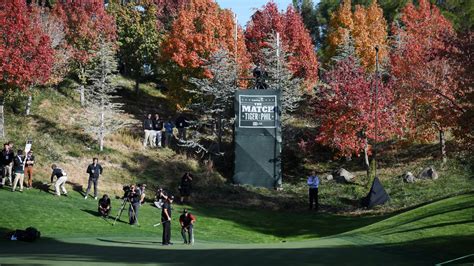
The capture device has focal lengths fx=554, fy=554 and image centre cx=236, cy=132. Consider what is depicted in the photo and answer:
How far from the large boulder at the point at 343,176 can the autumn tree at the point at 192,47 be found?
11.6 m

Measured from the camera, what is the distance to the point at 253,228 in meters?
27.1

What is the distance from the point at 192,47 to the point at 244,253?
28.5 m

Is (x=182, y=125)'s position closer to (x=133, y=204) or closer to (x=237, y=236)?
(x=133, y=204)

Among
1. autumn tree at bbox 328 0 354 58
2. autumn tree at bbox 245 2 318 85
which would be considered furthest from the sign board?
autumn tree at bbox 328 0 354 58

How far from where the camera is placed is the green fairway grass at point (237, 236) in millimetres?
14773

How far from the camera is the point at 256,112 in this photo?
121ft

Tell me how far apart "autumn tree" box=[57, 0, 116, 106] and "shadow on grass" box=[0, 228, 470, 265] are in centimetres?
2695

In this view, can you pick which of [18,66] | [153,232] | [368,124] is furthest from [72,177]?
[368,124]

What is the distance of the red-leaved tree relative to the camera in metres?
35.3

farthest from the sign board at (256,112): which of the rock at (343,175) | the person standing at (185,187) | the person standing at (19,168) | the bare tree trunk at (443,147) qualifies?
the person standing at (19,168)

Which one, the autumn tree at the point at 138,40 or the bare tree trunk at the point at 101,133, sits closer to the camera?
the bare tree trunk at the point at 101,133

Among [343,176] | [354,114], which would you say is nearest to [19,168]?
[354,114]

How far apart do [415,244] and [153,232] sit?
35.8 feet

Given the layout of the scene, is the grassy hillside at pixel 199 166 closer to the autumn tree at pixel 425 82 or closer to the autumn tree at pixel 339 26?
the autumn tree at pixel 425 82
